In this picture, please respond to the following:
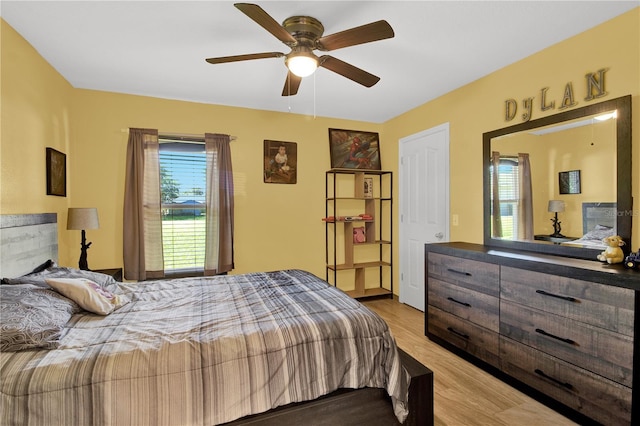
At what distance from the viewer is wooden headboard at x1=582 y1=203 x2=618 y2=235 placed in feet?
6.90

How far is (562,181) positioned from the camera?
94.6 inches

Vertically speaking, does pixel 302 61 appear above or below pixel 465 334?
above

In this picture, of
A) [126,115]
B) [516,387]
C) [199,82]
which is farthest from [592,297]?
[126,115]

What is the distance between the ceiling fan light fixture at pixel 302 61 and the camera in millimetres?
1947

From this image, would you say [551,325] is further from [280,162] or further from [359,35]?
[280,162]

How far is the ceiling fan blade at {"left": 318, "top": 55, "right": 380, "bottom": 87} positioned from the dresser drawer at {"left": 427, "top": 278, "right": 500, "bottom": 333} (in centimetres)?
190

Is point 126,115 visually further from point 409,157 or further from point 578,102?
point 578,102

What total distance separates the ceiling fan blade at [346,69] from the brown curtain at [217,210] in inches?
77.7

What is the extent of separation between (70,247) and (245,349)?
287 cm

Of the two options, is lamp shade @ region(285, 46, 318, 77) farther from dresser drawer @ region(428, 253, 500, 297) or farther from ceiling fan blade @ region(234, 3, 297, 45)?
dresser drawer @ region(428, 253, 500, 297)

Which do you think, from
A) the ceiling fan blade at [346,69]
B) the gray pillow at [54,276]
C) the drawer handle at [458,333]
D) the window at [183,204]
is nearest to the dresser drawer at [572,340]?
the drawer handle at [458,333]

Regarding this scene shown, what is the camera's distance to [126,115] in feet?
11.2

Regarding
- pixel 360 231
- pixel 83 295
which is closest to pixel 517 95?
pixel 360 231

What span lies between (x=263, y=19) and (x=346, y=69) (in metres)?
0.76
